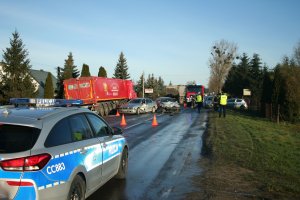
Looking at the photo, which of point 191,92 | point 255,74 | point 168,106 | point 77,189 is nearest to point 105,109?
point 168,106

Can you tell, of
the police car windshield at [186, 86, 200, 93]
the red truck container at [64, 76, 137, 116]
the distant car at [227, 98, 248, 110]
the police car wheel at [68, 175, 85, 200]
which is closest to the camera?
the police car wheel at [68, 175, 85, 200]

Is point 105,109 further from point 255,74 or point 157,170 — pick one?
point 255,74

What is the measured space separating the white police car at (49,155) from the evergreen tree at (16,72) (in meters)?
35.7

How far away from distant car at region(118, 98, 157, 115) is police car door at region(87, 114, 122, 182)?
83.8ft

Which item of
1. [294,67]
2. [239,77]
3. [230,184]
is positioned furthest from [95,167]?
[239,77]

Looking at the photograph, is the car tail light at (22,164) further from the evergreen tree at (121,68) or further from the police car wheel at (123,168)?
the evergreen tree at (121,68)

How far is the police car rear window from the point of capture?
15.8ft

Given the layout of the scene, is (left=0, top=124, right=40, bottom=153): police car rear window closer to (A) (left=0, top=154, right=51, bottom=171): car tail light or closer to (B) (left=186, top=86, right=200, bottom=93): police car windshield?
(A) (left=0, top=154, right=51, bottom=171): car tail light

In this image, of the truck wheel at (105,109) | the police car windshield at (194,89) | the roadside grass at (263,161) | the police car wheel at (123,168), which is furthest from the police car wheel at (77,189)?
the police car windshield at (194,89)

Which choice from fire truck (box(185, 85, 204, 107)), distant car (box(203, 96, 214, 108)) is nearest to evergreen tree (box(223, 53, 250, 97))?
fire truck (box(185, 85, 204, 107))

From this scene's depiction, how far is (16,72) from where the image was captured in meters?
41.4

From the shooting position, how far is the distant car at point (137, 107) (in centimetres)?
3341

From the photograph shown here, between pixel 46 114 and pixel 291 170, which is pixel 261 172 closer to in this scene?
pixel 291 170

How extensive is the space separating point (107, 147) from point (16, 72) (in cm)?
3699
